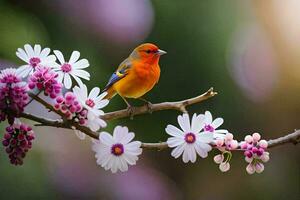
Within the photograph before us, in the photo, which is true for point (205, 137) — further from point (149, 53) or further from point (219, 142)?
point (149, 53)

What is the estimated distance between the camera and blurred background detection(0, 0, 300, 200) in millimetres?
1007

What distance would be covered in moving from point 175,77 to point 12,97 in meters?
0.83

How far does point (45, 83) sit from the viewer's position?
1.18ft

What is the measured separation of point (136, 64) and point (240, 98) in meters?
0.72

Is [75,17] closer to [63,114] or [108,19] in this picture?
[108,19]

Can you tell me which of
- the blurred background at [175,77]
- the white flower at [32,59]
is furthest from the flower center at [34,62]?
the blurred background at [175,77]

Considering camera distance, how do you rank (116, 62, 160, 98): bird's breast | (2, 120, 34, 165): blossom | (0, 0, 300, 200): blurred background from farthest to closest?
(0, 0, 300, 200): blurred background → (116, 62, 160, 98): bird's breast → (2, 120, 34, 165): blossom

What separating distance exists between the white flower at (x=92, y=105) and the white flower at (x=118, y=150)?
0.5 inches

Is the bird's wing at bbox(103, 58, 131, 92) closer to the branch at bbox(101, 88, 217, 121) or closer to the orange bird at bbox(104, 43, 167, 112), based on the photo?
the orange bird at bbox(104, 43, 167, 112)

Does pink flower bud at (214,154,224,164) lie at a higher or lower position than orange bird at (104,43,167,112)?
lower

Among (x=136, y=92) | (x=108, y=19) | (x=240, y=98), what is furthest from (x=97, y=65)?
(x=136, y=92)

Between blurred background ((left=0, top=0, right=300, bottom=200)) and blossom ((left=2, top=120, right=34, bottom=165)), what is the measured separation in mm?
549

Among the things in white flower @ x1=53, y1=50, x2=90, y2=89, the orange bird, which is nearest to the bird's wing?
the orange bird

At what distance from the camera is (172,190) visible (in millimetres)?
1258
